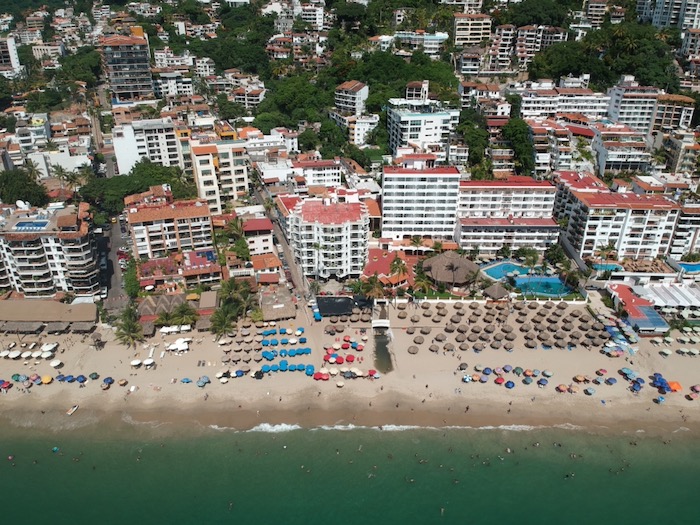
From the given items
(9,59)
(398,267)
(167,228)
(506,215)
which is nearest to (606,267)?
(506,215)

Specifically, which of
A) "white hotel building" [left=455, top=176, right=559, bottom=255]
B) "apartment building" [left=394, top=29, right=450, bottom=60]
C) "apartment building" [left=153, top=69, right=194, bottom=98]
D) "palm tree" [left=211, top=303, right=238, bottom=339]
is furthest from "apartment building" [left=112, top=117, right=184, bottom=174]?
"apartment building" [left=394, top=29, right=450, bottom=60]

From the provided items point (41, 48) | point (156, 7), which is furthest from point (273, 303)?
point (156, 7)

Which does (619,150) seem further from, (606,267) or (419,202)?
(419,202)

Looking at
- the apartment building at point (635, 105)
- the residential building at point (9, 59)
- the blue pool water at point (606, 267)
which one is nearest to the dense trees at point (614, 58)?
the apartment building at point (635, 105)

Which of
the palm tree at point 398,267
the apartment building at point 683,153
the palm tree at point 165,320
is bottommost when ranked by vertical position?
the palm tree at point 165,320

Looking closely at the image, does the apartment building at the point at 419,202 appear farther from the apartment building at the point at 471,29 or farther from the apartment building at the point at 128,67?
the apartment building at the point at 128,67

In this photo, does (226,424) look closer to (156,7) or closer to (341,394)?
(341,394)

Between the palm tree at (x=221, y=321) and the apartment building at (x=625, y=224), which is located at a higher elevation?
the apartment building at (x=625, y=224)

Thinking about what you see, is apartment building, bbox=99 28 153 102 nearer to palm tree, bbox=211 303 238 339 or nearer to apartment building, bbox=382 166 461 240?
apartment building, bbox=382 166 461 240
